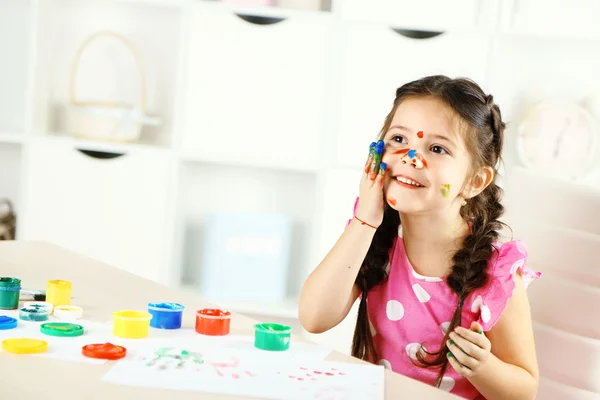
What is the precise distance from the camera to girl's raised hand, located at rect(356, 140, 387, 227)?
4.19ft

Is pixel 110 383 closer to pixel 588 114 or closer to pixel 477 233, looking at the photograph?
pixel 477 233

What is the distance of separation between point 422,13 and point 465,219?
117 cm

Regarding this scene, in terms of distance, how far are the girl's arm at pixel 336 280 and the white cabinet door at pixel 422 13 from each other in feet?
4.06

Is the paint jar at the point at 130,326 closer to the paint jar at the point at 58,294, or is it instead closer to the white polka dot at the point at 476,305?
the paint jar at the point at 58,294

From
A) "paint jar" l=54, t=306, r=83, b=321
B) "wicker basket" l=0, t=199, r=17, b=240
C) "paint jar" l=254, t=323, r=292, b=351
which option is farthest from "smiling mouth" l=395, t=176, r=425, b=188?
"wicker basket" l=0, t=199, r=17, b=240

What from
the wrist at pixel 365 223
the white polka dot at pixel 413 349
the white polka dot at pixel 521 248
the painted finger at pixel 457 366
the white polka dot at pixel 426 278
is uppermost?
the wrist at pixel 365 223

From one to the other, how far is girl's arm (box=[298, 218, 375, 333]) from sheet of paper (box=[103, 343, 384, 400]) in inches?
13.1

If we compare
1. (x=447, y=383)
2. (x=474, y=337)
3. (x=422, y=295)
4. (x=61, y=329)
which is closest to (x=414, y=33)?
(x=422, y=295)

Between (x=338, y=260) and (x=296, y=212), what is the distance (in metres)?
1.45

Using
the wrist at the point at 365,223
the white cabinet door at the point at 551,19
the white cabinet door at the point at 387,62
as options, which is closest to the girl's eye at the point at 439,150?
the wrist at the point at 365,223

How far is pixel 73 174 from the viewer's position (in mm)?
2498

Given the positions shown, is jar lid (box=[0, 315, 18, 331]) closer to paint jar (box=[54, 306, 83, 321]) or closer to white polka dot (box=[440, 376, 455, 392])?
paint jar (box=[54, 306, 83, 321])

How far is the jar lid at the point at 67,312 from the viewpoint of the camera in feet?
3.40

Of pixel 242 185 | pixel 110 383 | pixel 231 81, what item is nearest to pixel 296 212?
pixel 242 185
